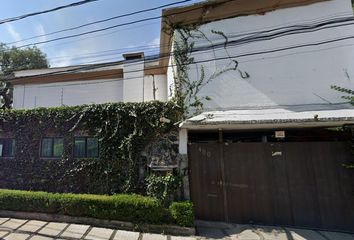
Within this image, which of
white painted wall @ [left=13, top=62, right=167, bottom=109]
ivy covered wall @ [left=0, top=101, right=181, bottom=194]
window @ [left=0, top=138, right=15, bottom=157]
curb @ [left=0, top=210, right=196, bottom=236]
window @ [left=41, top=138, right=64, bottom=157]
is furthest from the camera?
white painted wall @ [left=13, top=62, right=167, bottom=109]

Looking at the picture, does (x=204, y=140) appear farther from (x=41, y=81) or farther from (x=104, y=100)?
(x=41, y=81)

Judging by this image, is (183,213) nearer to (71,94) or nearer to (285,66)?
(285,66)

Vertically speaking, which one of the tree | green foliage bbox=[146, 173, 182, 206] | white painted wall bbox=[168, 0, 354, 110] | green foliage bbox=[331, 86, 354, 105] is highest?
the tree

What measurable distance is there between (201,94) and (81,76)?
27.4 feet

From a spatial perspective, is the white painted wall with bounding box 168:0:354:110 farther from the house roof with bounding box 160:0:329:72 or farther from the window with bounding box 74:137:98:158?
the window with bounding box 74:137:98:158

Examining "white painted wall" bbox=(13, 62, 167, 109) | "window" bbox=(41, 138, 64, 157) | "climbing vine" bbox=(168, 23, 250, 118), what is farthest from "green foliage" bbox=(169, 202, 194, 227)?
"white painted wall" bbox=(13, 62, 167, 109)

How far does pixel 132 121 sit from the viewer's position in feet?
23.0

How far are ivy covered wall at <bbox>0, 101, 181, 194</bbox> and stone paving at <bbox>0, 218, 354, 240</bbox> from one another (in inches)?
60.4

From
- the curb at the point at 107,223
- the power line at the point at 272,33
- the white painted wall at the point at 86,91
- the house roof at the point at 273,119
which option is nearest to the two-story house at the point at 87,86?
the white painted wall at the point at 86,91

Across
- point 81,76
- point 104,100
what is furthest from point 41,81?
point 104,100

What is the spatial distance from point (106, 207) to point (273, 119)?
4.86 meters

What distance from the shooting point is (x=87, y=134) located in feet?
24.7

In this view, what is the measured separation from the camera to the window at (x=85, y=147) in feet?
24.4

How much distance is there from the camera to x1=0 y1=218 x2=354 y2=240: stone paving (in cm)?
499
